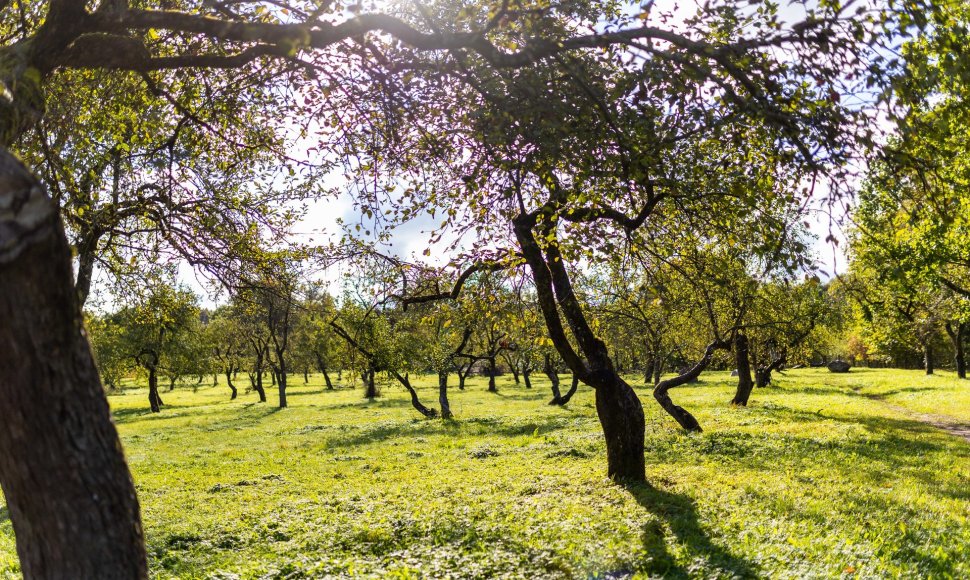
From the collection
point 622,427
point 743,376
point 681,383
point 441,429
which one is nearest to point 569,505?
point 622,427

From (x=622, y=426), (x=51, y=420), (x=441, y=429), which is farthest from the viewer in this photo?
(x=441, y=429)

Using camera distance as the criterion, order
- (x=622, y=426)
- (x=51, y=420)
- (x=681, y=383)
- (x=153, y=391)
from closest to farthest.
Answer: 1. (x=51, y=420)
2. (x=622, y=426)
3. (x=681, y=383)
4. (x=153, y=391)

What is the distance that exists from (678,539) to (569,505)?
2.78 metres

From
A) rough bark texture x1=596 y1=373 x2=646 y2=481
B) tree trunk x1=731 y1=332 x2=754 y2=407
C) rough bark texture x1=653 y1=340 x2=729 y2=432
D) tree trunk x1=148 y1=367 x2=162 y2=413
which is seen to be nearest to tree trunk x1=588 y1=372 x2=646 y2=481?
rough bark texture x1=596 y1=373 x2=646 y2=481

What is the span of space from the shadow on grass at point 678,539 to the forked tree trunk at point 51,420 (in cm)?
716

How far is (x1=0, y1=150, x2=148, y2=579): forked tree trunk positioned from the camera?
3.46m

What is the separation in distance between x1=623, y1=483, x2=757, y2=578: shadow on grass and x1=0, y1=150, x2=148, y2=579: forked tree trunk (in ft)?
23.5

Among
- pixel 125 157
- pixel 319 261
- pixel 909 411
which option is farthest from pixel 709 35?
pixel 909 411

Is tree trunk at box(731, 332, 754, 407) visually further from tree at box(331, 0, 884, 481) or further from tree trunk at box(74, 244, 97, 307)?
tree trunk at box(74, 244, 97, 307)

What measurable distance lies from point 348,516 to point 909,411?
31.2m

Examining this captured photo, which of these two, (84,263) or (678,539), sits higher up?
(84,263)

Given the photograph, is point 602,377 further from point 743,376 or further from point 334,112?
point 743,376

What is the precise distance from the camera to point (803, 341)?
40.9 m

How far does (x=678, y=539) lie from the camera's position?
10.0 meters
